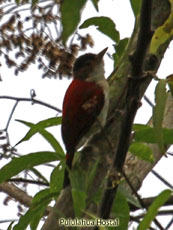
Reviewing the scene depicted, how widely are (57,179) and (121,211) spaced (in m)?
0.59

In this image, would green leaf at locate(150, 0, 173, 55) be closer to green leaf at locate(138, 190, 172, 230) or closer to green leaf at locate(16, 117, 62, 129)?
green leaf at locate(138, 190, 172, 230)

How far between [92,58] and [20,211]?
171cm

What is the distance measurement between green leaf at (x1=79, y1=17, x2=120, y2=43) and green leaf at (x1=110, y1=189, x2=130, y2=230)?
0.97m

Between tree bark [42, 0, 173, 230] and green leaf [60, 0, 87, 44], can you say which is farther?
tree bark [42, 0, 173, 230]

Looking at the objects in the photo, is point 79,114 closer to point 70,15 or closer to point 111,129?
point 111,129

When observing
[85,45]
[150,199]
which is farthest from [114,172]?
[85,45]

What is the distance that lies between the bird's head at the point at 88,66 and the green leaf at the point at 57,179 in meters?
1.85

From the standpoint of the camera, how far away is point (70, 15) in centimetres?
119

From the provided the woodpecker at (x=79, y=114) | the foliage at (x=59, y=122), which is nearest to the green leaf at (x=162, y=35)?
the foliage at (x=59, y=122)

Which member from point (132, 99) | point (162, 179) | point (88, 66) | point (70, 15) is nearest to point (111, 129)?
point (132, 99)

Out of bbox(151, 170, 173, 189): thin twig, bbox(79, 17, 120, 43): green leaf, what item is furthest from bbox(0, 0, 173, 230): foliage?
bbox(151, 170, 173, 189): thin twig

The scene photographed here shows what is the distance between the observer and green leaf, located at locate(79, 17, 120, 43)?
9.43ft

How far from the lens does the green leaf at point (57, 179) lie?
2.99 m

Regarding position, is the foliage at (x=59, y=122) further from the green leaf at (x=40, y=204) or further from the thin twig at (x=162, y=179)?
the thin twig at (x=162, y=179)
